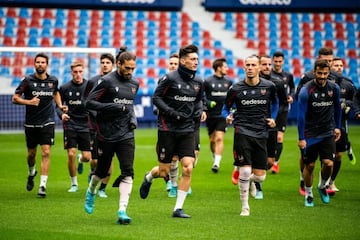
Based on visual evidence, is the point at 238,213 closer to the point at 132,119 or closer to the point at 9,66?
the point at 132,119

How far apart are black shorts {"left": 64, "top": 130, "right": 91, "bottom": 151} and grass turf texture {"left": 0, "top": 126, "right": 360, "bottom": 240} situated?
2.80 ft

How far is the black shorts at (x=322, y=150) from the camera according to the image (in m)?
13.5

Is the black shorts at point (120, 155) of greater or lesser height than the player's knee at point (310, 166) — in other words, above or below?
above

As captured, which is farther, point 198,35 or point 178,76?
point 198,35

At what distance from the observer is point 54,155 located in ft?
77.5

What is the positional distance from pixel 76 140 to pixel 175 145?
12.7ft

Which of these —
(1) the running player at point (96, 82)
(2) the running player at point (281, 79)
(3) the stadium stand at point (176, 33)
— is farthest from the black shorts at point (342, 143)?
(3) the stadium stand at point (176, 33)

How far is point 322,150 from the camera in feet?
44.3

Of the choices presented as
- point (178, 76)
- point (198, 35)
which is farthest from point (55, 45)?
point (178, 76)

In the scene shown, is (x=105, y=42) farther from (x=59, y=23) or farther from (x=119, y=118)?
(x=119, y=118)

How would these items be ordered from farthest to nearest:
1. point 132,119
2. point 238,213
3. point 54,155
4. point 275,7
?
point 275,7
point 54,155
point 238,213
point 132,119

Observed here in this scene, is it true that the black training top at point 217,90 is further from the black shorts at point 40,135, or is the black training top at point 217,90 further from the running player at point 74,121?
the black shorts at point 40,135

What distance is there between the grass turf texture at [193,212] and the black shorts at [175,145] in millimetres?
899

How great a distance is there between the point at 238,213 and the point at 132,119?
227 centimetres
